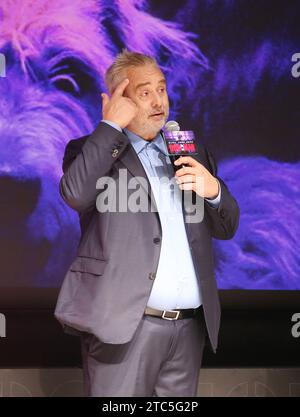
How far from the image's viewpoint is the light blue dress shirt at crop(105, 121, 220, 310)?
2090mm

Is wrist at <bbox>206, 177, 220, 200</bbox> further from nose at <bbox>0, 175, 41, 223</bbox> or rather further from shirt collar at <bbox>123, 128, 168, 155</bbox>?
nose at <bbox>0, 175, 41, 223</bbox>

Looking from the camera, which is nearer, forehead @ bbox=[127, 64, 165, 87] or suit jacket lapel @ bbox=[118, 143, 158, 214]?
suit jacket lapel @ bbox=[118, 143, 158, 214]

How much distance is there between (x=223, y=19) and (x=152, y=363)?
8.62 feet

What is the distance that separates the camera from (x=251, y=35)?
4.20 m

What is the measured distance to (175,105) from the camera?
4195 mm

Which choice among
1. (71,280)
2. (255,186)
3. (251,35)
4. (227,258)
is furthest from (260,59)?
(71,280)

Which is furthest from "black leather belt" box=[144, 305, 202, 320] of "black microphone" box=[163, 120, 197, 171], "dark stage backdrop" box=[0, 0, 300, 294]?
"dark stage backdrop" box=[0, 0, 300, 294]

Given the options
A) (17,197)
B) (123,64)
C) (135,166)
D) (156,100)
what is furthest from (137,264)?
(17,197)

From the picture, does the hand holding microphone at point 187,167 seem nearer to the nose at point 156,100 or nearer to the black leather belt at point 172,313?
the nose at point 156,100

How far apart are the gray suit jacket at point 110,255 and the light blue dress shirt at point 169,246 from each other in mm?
28

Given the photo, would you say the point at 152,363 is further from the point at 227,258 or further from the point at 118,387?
the point at 227,258

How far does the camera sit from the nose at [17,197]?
4.05 m

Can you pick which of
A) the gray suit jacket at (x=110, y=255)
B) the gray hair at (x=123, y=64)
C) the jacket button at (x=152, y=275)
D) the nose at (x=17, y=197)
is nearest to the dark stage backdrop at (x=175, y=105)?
the nose at (x=17, y=197)

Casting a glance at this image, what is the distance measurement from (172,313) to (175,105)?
7.49 feet
